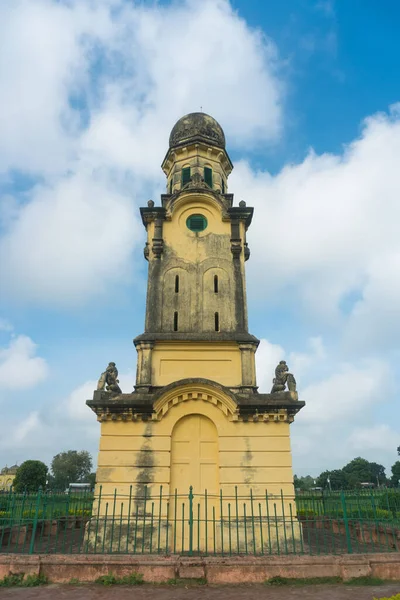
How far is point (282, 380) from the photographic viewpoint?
1521cm

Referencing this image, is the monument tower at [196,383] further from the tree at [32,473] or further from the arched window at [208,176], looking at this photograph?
the tree at [32,473]

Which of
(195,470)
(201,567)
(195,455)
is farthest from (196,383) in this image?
(201,567)

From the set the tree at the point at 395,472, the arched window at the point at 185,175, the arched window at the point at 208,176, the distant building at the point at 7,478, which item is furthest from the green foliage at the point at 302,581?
the distant building at the point at 7,478

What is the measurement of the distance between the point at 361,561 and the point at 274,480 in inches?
167

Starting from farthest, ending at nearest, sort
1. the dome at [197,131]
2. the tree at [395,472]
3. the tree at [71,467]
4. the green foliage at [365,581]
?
the tree at [71,467] → the tree at [395,472] → the dome at [197,131] → the green foliage at [365,581]

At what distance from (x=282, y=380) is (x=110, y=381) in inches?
253

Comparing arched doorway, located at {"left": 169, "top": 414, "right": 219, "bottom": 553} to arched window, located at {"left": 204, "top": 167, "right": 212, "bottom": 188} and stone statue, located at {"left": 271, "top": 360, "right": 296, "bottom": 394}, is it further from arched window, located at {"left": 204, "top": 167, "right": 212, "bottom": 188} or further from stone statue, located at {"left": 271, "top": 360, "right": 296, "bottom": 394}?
arched window, located at {"left": 204, "top": 167, "right": 212, "bottom": 188}

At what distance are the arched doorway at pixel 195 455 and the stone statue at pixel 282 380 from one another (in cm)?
278

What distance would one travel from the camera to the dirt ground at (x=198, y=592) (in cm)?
845

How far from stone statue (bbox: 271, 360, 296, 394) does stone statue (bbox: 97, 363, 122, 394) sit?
5836mm

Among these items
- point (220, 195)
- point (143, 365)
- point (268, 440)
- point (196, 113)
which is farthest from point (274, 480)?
point (196, 113)

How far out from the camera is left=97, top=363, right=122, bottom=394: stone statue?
48.8 feet

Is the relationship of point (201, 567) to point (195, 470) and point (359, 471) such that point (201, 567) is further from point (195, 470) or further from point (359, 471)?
point (359, 471)

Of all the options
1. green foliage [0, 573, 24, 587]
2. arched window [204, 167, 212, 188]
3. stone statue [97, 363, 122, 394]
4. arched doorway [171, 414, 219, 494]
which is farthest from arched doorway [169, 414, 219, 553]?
arched window [204, 167, 212, 188]
